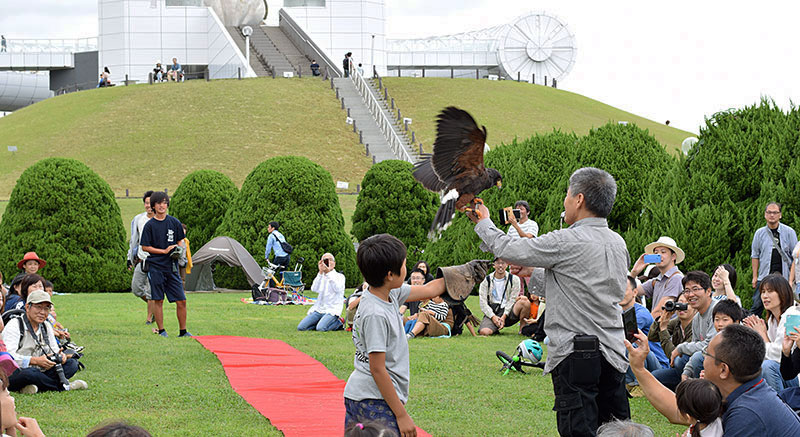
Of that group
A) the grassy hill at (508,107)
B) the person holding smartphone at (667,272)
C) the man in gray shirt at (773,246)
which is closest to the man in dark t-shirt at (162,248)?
the person holding smartphone at (667,272)

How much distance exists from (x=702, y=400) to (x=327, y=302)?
9.33 metres

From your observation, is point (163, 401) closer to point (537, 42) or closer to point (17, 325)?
point (17, 325)

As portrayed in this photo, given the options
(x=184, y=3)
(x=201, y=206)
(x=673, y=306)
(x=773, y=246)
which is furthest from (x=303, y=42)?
(x=673, y=306)

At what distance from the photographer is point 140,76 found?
211 ft

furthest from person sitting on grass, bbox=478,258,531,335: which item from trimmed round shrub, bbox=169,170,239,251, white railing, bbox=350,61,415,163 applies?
white railing, bbox=350,61,415,163

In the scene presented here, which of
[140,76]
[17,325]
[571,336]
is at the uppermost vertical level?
[140,76]

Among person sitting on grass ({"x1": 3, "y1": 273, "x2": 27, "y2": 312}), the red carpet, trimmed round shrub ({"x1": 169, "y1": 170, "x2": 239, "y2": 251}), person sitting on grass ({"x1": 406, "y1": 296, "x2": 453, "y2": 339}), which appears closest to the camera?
the red carpet

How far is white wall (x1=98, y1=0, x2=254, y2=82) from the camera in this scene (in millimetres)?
63688

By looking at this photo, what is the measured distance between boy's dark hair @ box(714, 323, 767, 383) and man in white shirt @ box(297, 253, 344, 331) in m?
9.03

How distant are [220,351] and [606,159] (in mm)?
8955

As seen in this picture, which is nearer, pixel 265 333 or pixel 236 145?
pixel 265 333

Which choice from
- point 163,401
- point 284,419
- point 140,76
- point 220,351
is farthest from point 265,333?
point 140,76

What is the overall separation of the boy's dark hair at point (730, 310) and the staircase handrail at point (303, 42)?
185 feet

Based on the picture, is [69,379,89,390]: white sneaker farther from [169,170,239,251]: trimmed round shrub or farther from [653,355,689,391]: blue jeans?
[169,170,239,251]: trimmed round shrub
